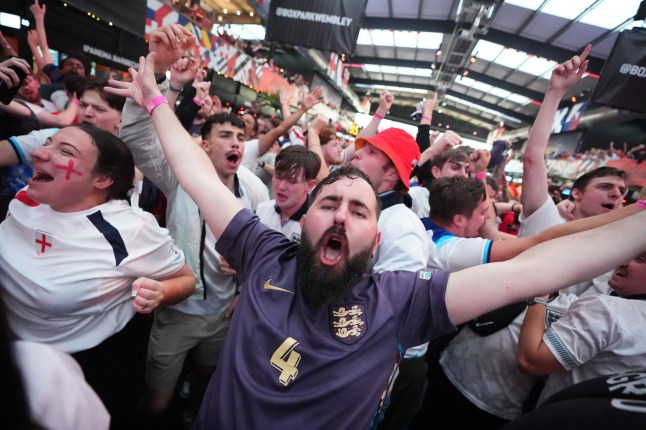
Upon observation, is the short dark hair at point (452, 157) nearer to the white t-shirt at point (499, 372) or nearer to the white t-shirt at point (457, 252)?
the white t-shirt at point (457, 252)

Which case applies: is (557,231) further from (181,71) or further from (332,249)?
(181,71)

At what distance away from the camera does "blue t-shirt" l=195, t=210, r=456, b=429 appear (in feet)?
3.50

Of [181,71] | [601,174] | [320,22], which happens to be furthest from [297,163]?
[320,22]

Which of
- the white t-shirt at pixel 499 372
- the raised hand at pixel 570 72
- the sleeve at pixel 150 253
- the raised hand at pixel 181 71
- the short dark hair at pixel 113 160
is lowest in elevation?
the white t-shirt at pixel 499 372

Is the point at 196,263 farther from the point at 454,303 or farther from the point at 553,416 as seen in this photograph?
the point at 553,416

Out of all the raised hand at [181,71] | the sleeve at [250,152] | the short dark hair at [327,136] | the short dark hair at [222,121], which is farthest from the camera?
the short dark hair at [327,136]

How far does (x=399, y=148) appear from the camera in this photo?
2178 mm

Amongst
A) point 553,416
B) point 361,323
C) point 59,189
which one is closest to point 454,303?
point 361,323

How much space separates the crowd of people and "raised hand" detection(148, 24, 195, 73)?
0.03 ft

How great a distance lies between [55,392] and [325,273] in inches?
35.4

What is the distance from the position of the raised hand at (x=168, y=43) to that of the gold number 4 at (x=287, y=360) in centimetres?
163

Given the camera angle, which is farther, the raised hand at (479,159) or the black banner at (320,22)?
the black banner at (320,22)

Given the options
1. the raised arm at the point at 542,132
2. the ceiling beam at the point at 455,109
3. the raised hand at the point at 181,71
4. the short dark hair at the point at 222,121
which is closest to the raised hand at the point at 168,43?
the raised hand at the point at 181,71

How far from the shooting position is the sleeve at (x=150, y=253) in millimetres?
1482
